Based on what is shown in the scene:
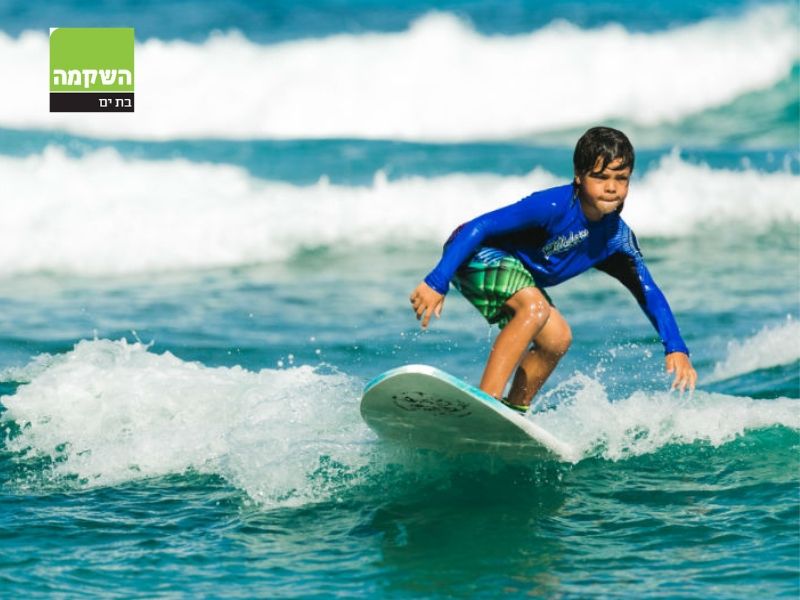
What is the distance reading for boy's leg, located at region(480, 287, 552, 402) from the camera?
231 inches

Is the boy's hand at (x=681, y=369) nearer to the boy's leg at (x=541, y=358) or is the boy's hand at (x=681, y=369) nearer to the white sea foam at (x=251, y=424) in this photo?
the boy's leg at (x=541, y=358)

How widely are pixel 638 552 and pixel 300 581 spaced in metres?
1.43

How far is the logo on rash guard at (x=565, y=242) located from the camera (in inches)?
236

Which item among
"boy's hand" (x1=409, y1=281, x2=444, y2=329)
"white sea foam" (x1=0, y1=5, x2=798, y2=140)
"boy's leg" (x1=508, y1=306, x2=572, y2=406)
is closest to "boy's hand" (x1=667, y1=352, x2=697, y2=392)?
"boy's leg" (x1=508, y1=306, x2=572, y2=406)

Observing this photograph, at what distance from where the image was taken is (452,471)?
246 inches

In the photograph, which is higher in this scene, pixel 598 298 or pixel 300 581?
pixel 598 298

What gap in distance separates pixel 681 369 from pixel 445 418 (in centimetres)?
117

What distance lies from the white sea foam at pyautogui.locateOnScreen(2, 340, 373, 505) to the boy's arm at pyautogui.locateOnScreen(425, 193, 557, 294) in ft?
4.07

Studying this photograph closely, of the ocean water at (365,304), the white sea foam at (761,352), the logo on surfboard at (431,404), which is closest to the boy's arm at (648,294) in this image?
the ocean water at (365,304)

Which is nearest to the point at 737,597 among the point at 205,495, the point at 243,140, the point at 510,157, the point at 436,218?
the point at 205,495

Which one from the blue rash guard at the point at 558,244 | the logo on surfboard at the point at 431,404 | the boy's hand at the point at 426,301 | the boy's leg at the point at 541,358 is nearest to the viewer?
the boy's hand at the point at 426,301

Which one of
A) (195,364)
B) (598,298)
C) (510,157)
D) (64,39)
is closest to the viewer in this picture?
(195,364)

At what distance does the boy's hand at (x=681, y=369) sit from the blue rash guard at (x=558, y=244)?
0.04 meters

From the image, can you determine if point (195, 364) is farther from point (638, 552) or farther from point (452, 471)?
point (638, 552)
